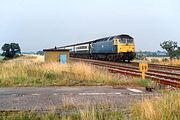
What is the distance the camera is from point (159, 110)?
7.28 meters

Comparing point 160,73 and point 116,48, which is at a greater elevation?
point 116,48

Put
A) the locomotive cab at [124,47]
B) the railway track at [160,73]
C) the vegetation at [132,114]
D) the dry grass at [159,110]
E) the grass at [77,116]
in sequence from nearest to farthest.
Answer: the dry grass at [159,110], the vegetation at [132,114], the grass at [77,116], the railway track at [160,73], the locomotive cab at [124,47]

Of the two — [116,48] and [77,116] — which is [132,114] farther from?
[116,48]

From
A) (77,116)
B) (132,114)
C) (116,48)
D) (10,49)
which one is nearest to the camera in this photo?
(77,116)

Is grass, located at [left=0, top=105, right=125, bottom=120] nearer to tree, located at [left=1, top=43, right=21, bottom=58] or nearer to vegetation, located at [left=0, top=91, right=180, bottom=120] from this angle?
vegetation, located at [left=0, top=91, right=180, bottom=120]

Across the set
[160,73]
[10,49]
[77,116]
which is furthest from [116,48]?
[10,49]

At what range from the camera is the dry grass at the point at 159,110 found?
688 centimetres

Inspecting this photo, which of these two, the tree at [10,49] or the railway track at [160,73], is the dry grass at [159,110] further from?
the tree at [10,49]

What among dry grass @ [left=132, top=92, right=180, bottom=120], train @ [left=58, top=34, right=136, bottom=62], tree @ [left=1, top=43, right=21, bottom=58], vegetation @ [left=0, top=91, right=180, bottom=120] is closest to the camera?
dry grass @ [left=132, top=92, right=180, bottom=120]

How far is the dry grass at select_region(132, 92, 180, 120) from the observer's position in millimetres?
6877

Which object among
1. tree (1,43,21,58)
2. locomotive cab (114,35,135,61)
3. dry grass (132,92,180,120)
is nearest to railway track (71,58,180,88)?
dry grass (132,92,180,120)

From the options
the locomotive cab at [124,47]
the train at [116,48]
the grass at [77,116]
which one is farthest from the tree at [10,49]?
the grass at [77,116]

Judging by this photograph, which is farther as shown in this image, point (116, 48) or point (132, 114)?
point (116, 48)

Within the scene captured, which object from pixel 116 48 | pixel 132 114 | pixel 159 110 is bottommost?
pixel 132 114
